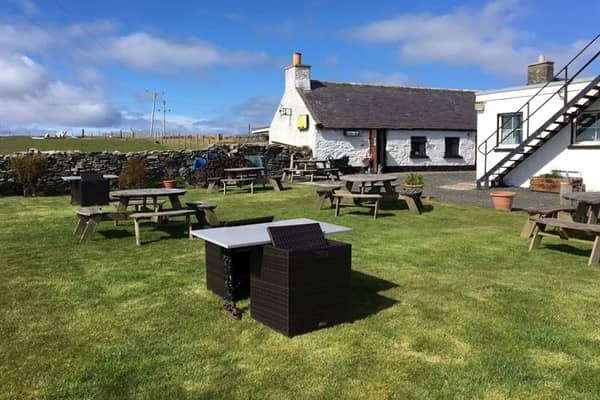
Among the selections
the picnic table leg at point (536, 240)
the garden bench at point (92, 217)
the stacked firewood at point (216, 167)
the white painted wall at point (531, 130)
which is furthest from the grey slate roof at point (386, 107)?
the picnic table leg at point (536, 240)

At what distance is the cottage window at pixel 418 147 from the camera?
977 inches

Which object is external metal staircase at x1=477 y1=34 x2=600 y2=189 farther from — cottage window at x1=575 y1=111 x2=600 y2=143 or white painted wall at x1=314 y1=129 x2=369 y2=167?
white painted wall at x1=314 y1=129 x2=369 y2=167

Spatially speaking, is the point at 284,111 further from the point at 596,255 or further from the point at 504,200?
the point at 596,255

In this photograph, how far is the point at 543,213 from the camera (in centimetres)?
767

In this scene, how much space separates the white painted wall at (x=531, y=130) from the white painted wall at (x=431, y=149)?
683cm

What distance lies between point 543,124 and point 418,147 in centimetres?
1020

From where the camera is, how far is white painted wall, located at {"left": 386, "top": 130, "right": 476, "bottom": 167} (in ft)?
80.0

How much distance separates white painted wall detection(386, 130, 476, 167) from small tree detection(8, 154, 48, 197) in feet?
50.2

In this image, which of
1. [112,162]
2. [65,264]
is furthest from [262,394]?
[112,162]

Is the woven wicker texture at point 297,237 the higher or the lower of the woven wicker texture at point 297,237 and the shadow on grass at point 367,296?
the higher

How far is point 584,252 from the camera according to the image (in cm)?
703

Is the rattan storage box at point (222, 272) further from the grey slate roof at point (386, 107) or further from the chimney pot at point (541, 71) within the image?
the grey slate roof at point (386, 107)

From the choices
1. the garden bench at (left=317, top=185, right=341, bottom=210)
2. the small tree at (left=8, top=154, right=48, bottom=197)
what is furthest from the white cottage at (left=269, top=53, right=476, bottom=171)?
the small tree at (left=8, top=154, right=48, bottom=197)

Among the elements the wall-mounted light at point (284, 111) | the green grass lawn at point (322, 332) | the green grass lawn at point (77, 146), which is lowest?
the green grass lawn at point (322, 332)
